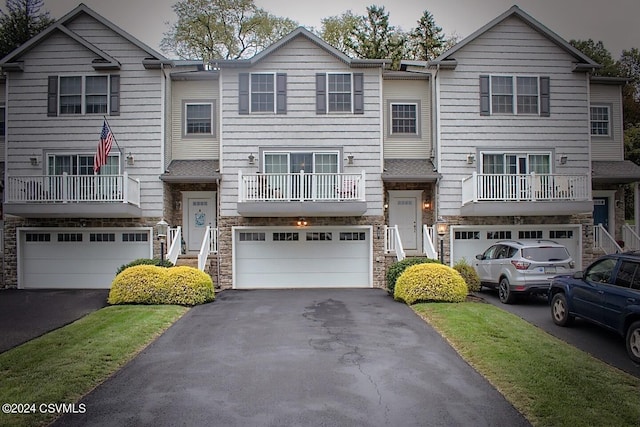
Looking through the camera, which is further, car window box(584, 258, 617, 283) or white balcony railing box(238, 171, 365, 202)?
white balcony railing box(238, 171, 365, 202)

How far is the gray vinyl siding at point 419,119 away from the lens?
17875 mm

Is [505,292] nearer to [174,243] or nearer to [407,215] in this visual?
[407,215]

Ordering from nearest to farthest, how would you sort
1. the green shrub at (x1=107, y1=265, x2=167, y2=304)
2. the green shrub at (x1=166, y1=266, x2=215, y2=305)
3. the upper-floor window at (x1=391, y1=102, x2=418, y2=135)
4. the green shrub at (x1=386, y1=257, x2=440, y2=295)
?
the green shrub at (x1=107, y1=265, x2=167, y2=304), the green shrub at (x1=166, y1=266, x2=215, y2=305), the green shrub at (x1=386, y1=257, x2=440, y2=295), the upper-floor window at (x1=391, y1=102, x2=418, y2=135)

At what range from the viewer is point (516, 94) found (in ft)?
56.2

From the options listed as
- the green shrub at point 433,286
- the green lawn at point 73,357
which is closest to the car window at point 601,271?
the green shrub at point 433,286

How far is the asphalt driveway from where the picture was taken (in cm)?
556

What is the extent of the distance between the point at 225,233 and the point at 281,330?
23.9 ft

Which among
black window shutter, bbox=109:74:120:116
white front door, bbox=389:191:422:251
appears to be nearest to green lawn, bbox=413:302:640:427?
white front door, bbox=389:191:422:251

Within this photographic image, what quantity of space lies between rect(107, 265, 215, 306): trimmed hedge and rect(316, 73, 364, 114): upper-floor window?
25.6ft

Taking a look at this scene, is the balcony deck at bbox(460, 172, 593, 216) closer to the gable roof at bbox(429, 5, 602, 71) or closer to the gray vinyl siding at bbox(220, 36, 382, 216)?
the gray vinyl siding at bbox(220, 36, 382, 216)

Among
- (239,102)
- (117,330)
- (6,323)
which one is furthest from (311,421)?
(239,102)

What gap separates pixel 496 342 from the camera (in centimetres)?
842

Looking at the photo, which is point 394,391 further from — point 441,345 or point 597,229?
point 597,229

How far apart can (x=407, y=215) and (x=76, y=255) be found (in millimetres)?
12285
